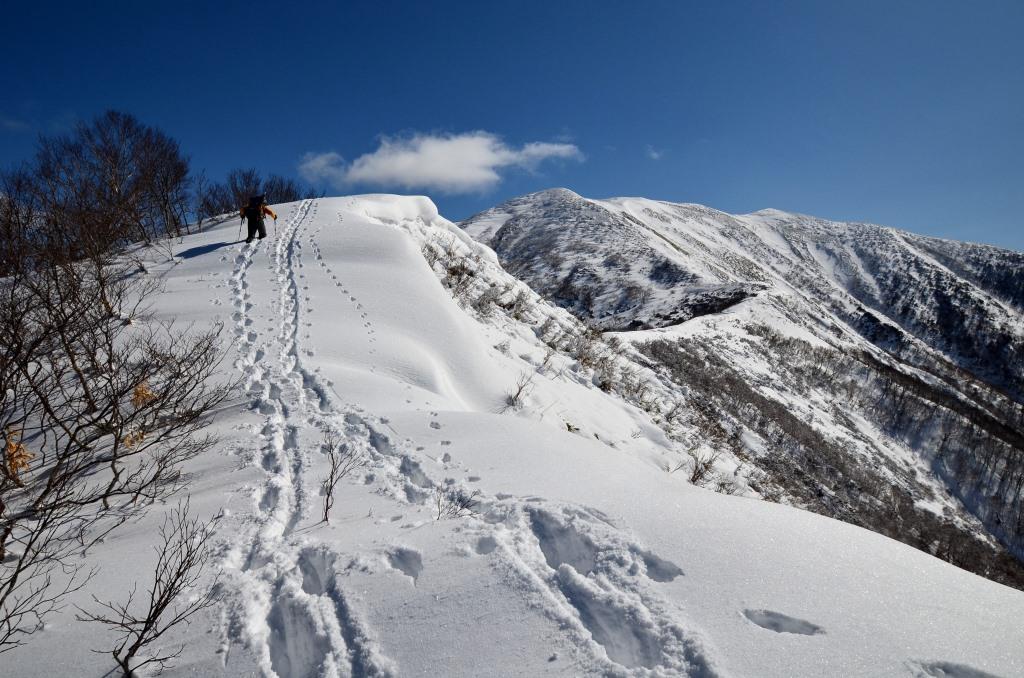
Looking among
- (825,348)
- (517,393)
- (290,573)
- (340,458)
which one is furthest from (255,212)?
(825,348)

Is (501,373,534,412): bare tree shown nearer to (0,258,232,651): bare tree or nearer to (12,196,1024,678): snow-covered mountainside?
(12,196,1024,678): snow-covered mountainside

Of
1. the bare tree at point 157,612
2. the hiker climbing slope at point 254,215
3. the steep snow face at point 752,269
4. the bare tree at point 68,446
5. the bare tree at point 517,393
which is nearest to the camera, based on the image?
the bare tree at point 157,612

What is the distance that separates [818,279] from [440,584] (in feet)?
295

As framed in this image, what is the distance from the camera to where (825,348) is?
119 feet

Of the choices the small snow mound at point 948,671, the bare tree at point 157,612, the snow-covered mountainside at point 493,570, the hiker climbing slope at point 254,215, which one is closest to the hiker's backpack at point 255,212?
the hiker climbing slope at point 254,215

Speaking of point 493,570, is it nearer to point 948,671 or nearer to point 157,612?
point 157,612

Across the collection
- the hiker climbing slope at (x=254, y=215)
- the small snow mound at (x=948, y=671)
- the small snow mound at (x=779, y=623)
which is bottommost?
the small snow mound at (x=779, y=623)

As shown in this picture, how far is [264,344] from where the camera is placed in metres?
7.23

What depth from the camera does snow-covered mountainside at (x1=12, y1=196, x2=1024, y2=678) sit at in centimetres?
233

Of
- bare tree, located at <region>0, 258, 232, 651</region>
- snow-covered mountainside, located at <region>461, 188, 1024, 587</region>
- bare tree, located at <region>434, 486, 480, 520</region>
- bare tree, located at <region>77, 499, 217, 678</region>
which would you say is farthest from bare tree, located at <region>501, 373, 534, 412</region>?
bare tree, located at <region>77, 499, 217, 678</region>

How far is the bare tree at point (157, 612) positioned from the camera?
7.41 feet

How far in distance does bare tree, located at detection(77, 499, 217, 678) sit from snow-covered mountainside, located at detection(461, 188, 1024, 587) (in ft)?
31.4

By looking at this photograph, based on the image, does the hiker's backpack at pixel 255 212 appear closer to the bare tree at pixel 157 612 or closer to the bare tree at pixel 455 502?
the bare tree at pixel 157 612

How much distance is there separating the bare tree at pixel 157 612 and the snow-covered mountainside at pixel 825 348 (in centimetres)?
956
